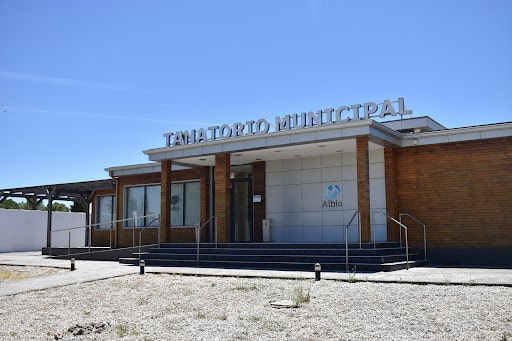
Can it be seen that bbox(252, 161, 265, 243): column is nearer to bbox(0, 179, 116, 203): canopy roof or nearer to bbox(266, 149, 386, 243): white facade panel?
bbox(266, 149, 386, 243): white facade panel

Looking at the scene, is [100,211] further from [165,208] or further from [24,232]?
[165,208]

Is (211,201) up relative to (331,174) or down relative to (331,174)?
down

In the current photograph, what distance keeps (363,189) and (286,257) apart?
9.82 feet

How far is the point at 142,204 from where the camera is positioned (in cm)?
2480

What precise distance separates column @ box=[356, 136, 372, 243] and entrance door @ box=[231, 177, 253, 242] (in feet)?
21.2

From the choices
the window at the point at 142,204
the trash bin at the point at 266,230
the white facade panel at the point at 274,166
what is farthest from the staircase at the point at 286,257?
the window at the point at 142,204

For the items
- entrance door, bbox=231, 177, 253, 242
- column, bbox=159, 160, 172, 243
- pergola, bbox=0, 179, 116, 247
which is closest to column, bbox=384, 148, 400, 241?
entrance door, bbox=231, 177, 253, 242

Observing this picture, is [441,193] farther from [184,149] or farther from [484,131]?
[184,149]

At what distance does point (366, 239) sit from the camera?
1530 centimetres

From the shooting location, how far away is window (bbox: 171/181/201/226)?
22.9 meters

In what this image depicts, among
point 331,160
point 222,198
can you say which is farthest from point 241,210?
point 331,160

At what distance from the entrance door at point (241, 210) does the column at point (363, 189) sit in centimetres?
645

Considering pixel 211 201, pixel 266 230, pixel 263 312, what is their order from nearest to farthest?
pixel 263 312 < pixel 266 230 < pixel 211 201

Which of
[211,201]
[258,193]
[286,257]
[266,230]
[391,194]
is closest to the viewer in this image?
[286,257]
